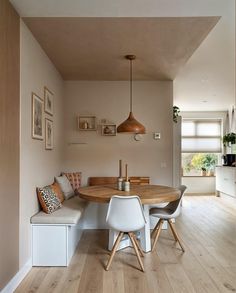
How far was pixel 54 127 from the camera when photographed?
166 inches

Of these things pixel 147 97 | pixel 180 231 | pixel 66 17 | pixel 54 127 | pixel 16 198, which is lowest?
pixel 180 231

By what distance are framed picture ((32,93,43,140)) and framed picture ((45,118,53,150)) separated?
284mm

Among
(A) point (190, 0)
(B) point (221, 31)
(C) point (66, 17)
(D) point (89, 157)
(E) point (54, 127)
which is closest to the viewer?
(A) point (190, 0)

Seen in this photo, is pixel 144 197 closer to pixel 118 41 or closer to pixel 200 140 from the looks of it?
pixel 118 41

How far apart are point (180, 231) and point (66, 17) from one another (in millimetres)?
3521

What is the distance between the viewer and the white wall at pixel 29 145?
8.95 feet

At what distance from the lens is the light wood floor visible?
251 centimetres

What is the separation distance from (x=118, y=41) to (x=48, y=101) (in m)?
1.32

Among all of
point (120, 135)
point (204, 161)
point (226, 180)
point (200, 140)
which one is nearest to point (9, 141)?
point (120, 135)

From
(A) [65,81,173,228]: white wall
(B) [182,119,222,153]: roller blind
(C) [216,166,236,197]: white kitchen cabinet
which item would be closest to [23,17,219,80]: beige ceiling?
(A) [65,81,173,228]: white wall

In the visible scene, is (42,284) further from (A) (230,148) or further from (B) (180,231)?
(A) (230,148)

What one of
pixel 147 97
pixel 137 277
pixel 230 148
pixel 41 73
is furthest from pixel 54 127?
pixel 230 148

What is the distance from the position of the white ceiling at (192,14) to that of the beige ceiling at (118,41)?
0.08 meters

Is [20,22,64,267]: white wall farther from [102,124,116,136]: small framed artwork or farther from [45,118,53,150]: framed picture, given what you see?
[102,124,116,136]: small framed artwork
